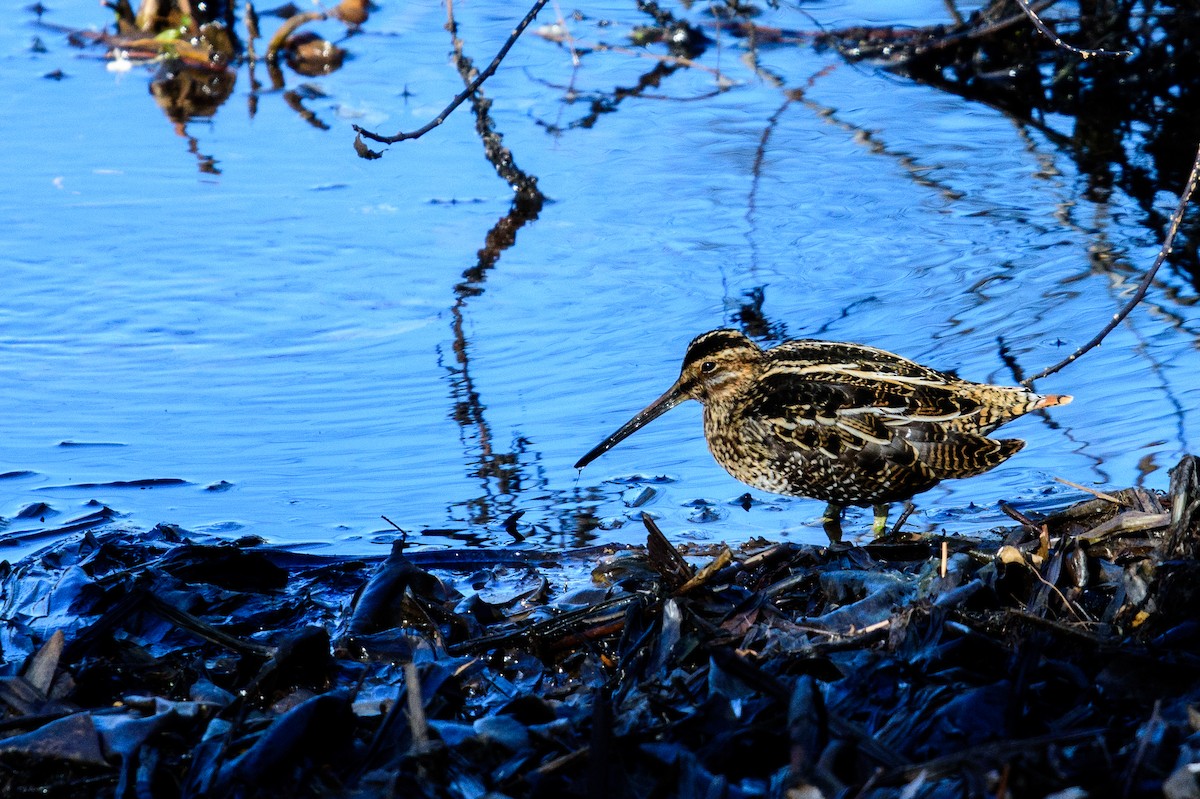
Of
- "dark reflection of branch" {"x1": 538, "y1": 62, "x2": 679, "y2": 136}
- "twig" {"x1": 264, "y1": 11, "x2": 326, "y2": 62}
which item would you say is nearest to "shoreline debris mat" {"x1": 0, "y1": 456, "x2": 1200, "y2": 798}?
"dark reflection of branch" {"x1": 538, "y1": 62, "x2": 679, "y2": 136}

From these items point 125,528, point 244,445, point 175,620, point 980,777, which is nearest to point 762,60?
point 244,445

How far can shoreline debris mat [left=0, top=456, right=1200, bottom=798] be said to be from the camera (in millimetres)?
2605

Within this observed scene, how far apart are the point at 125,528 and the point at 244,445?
70 cm

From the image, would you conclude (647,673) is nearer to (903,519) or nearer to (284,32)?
(903,519)

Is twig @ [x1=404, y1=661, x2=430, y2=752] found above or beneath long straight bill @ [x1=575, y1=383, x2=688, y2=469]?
above

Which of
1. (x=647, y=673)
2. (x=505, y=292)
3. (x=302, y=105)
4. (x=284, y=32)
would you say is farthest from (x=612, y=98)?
(x=647, y=673)

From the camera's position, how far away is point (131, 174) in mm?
7434

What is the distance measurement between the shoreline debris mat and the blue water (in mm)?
597

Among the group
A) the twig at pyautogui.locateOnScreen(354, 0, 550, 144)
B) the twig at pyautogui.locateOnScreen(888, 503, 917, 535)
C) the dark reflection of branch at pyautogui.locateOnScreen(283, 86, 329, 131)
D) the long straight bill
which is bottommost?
the twig at pyautogui.locateOnScreen(888, 503, 917, 535)

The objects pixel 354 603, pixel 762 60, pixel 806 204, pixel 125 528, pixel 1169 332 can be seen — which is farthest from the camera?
pixel 762 60

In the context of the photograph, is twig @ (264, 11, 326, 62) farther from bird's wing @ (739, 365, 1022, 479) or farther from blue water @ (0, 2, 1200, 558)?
bird's wing @ (739, 365, 1022, 479)

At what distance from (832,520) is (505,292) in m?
2.07

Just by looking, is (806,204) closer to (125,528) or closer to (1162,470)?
(1162,470)

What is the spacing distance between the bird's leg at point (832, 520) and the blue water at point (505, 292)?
43 millimetres
